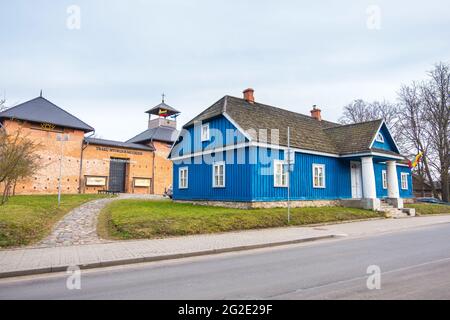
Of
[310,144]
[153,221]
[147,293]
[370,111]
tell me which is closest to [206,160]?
[310,144]

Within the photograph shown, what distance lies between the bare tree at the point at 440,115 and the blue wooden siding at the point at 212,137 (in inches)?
1085

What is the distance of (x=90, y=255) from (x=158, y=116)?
36.0 m

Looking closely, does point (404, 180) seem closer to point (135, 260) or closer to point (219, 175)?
point (219, 175)

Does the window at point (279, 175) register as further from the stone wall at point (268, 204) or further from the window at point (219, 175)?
the window at point (219, 175)

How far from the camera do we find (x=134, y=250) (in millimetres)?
9078

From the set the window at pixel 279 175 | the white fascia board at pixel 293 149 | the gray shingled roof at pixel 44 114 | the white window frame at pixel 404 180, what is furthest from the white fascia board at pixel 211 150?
the white window frame at pixel 404 180

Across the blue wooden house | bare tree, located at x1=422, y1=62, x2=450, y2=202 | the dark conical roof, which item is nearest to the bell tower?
the dark conical roof

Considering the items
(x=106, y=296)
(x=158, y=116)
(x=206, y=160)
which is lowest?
(x=106, y=296)

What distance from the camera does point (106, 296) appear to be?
5.32 metres

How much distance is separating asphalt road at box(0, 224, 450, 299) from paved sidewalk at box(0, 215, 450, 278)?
41 centimetres

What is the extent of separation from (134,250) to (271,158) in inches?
459

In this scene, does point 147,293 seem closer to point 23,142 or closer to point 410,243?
point 410,243

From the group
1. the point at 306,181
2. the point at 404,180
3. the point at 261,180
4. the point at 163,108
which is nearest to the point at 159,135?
the point at 163,108

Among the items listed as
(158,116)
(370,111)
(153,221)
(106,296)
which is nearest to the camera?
(106,296)
